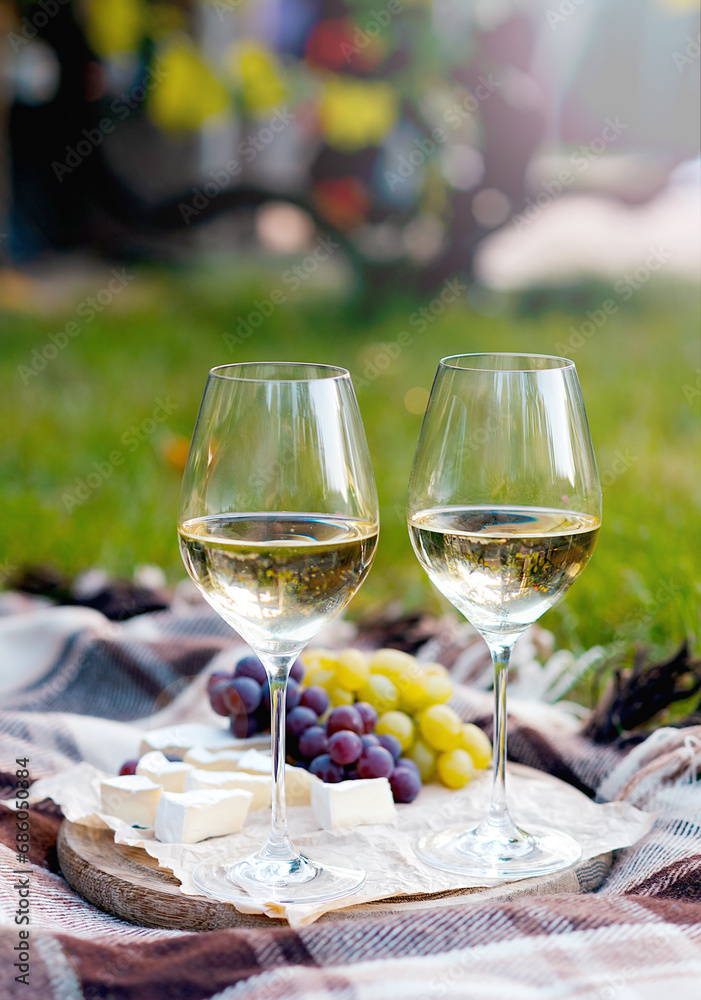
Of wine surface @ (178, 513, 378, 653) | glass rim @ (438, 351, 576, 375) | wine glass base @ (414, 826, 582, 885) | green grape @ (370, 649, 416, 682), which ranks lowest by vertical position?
wine glass base @ (414, 826, 582, 885)

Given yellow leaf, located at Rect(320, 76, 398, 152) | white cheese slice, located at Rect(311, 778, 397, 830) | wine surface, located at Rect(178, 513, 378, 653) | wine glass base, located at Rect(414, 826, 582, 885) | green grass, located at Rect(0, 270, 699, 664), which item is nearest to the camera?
wine surface, located at Rect(178, 513, 378, 653)

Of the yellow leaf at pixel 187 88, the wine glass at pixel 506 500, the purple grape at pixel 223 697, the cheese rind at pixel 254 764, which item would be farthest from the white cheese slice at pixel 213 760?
the yellow leaf at pixel 187 88

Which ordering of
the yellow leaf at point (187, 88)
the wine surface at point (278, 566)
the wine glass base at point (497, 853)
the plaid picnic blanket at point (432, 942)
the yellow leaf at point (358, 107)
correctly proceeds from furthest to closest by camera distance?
the yellow leaf at point (358, 107) → the yellow leaf at point (187, 88) → the wine glass base at point (497, 853) → the wine surface at point (278, 566) → the plaid picnic blanket at point (432, 942)

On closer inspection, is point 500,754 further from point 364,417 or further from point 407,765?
point 364,417

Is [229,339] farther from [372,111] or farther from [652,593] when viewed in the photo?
[652,593]

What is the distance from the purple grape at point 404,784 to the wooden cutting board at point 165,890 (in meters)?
0.27

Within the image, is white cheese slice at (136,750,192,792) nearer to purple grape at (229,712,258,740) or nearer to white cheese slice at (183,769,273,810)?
white cheese slice at (183,769,273,810)

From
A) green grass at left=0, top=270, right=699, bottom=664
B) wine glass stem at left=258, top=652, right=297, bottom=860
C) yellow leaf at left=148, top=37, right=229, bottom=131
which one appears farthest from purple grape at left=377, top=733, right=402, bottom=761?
yellow leaf at left=148, top=37, right=229, bottom=131

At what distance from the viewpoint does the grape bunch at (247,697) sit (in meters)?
1.60

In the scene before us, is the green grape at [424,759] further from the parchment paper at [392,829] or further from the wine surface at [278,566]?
the wine surface at [278,566]

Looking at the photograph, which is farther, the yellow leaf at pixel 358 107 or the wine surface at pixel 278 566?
the yellow leaf at pixel 358 107

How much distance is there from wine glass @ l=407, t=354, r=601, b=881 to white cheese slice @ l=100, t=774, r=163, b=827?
1.16 feet

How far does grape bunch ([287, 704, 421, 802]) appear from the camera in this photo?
4.82 ft

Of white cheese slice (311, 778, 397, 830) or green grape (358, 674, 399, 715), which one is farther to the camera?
green grape (358, 674, 399, 715)
